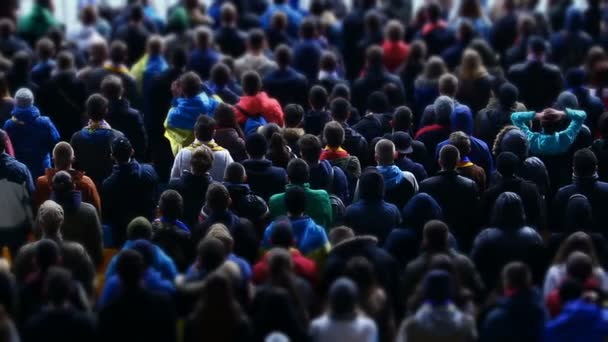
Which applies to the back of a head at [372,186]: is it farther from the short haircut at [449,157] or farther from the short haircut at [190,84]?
the short haircut at [190,84]

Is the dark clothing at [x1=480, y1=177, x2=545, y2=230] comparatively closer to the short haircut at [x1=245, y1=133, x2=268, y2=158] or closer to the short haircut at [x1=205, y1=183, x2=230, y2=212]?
the short haircut at [x1=245, y1=133, x2=268, y2=158]

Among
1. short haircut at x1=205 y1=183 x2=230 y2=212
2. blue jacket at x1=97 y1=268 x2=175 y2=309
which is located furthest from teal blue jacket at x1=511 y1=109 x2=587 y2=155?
blue jacket at x1=97 y1=268 x2=175 y2=309

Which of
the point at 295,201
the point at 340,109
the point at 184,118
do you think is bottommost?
the point at 184,118

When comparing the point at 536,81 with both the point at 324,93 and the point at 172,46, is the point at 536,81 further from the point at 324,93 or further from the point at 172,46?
the point at 172,46

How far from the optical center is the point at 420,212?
16500 mm

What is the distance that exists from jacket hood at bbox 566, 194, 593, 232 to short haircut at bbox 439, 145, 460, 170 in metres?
1.19

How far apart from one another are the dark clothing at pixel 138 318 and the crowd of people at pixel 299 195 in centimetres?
2

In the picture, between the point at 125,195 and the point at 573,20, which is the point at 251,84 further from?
the point at 573,20

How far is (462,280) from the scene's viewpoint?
15008mm

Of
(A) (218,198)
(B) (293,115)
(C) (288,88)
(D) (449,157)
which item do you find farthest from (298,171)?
(C) (288,88)

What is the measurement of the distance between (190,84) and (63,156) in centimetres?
259

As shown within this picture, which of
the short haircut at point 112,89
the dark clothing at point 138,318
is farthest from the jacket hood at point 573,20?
the dark clothing at point 138,318

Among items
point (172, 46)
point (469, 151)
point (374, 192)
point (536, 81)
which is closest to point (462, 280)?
point (374, 192)

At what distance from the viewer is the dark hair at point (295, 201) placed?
53.0 feet
